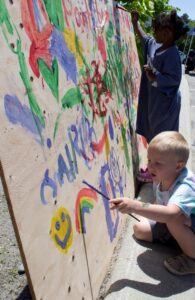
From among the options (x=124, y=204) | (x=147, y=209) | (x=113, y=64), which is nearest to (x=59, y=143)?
(x=124, y=204)

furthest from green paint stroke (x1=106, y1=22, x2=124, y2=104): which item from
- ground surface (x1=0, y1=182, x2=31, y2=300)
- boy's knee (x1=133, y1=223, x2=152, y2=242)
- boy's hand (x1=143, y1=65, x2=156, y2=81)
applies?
ground surface (x1=0, y1=182, x2=31, y2=300)

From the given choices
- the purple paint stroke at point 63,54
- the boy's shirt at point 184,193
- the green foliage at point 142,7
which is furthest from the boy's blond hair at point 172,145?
the green foliage at point 142,7

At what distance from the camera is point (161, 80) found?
2.95 m

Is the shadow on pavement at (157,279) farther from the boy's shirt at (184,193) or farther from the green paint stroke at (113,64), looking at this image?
the green paint stroke at (113,64)

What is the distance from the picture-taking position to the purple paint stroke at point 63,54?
1579mm

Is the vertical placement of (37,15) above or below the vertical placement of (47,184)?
above

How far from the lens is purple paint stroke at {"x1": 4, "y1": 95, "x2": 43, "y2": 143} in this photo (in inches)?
45.6

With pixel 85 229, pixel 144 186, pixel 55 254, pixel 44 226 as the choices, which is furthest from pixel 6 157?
pixel 144 186

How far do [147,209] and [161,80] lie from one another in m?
1.39

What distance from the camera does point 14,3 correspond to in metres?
1.27

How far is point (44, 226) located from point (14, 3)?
795mm

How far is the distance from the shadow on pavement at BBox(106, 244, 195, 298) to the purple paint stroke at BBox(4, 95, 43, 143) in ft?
3.54

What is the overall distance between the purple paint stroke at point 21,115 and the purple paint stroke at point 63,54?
1.24 feet

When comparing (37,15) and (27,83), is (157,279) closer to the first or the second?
(27,83)
